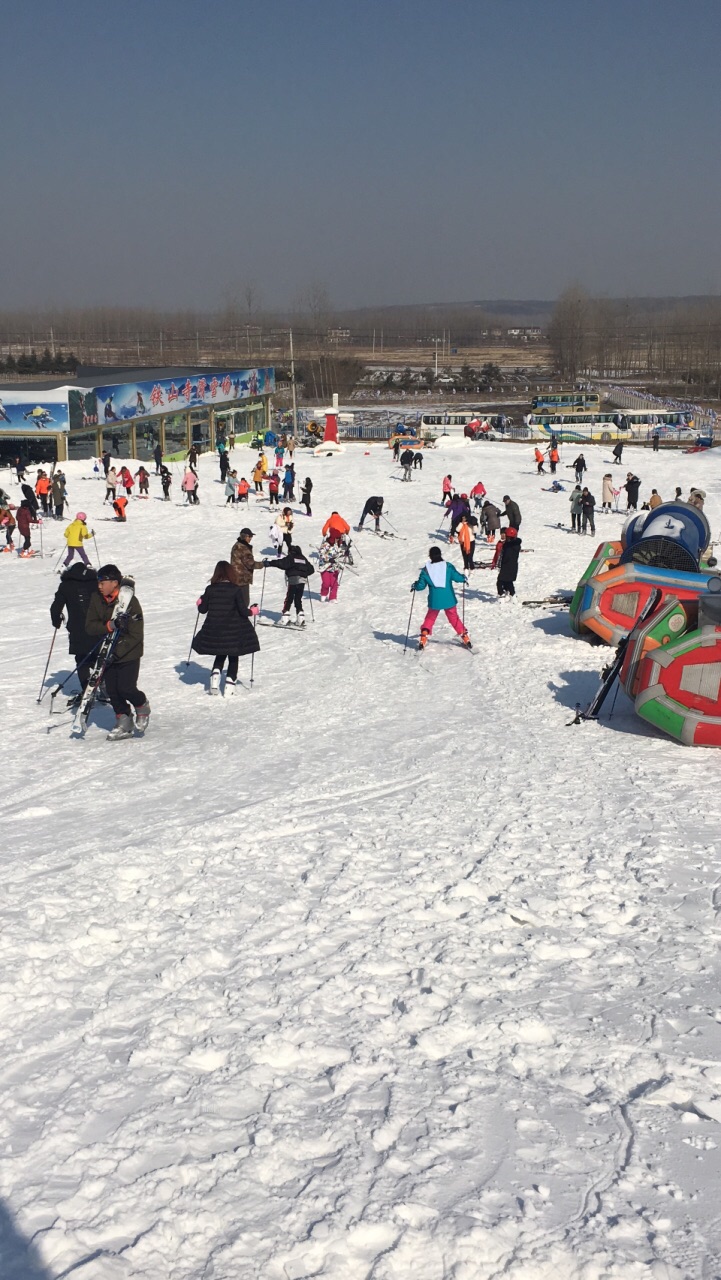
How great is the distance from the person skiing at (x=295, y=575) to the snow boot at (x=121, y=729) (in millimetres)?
4020

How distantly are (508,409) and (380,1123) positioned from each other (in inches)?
2700

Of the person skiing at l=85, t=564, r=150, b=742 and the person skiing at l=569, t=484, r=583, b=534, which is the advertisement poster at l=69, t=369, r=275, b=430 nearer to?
the person skiing at l=569, t=484, r=583, b=534

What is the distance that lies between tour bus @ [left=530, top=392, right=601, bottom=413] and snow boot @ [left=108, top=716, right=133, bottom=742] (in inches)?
2208

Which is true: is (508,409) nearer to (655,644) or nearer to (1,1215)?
(655,644)

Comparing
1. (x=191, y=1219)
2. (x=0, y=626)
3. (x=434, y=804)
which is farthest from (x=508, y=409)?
(x=191, y=1219)

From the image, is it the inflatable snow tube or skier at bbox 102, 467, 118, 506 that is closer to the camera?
the inflatable snow tube

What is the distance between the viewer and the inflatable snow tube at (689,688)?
9.00 meters

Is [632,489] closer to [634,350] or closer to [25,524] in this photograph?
[25,524]

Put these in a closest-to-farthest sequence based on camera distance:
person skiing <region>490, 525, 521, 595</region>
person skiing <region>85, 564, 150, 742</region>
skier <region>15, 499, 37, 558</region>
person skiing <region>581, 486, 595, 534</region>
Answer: person skiing <region>85, 564, 150, 742</region>
person skiing <region>490, 525, 521, 595</region>
skier <region>15, 499, 37, 558</region>
person skiing <region>581, 486, 595, 534</region>

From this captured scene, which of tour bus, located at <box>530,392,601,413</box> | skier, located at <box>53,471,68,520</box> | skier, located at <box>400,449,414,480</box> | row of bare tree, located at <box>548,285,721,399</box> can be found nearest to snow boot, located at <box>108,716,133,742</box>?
skier, located at <box>53,471,68,520</box>

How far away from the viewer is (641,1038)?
15.1 ft

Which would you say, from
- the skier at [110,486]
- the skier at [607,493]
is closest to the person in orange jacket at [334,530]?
the skier at [110,486]

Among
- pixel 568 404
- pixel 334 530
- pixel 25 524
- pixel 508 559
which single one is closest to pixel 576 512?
pixel 508 559

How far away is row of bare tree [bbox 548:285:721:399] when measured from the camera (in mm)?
102188
